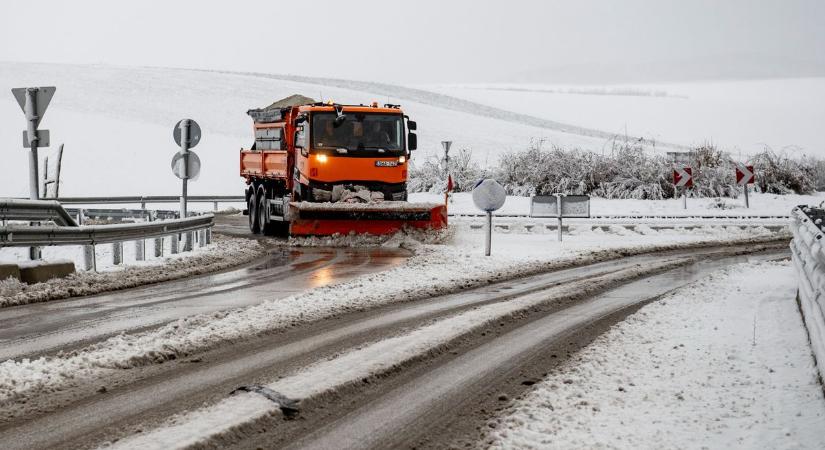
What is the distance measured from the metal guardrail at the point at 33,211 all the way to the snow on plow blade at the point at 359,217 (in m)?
5.86

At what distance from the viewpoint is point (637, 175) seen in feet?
109

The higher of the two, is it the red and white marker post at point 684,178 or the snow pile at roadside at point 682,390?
the red and white marker post at point 684,178

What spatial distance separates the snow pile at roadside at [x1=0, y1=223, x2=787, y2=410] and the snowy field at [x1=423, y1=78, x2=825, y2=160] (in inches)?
1588

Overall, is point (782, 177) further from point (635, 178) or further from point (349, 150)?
point (349, 150)

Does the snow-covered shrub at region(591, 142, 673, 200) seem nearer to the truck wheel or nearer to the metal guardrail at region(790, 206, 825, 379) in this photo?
the truck wheel

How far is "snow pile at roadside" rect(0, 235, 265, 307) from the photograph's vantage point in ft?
35.0

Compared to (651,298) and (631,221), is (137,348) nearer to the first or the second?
(651,298)

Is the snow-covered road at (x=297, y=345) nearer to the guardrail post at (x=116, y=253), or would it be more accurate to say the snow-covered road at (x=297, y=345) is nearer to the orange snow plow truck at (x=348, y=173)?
the guardrail post at (x=116, y=253)

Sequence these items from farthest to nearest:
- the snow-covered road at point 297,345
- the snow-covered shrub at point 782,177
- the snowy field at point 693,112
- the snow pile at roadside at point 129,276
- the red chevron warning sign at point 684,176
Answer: the snowy field at point 693,112 → the snow-covered shrub at point 782,177 → the red chevron warning sign at point 684,176 → the snow pile at roadside at point 129,276 → the snow-covered road at point 297,345

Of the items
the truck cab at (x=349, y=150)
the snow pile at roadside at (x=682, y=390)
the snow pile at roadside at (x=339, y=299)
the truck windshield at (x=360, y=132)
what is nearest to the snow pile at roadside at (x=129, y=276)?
the truck cab at (x=349, y=150)

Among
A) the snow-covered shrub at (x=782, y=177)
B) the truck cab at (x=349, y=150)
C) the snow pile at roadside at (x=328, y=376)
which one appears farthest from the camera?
the snow-covered shrub at (x=782, y=177)

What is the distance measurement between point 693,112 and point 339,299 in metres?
72.2

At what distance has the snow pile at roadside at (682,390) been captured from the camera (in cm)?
507

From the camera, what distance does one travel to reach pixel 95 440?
4742 mm
